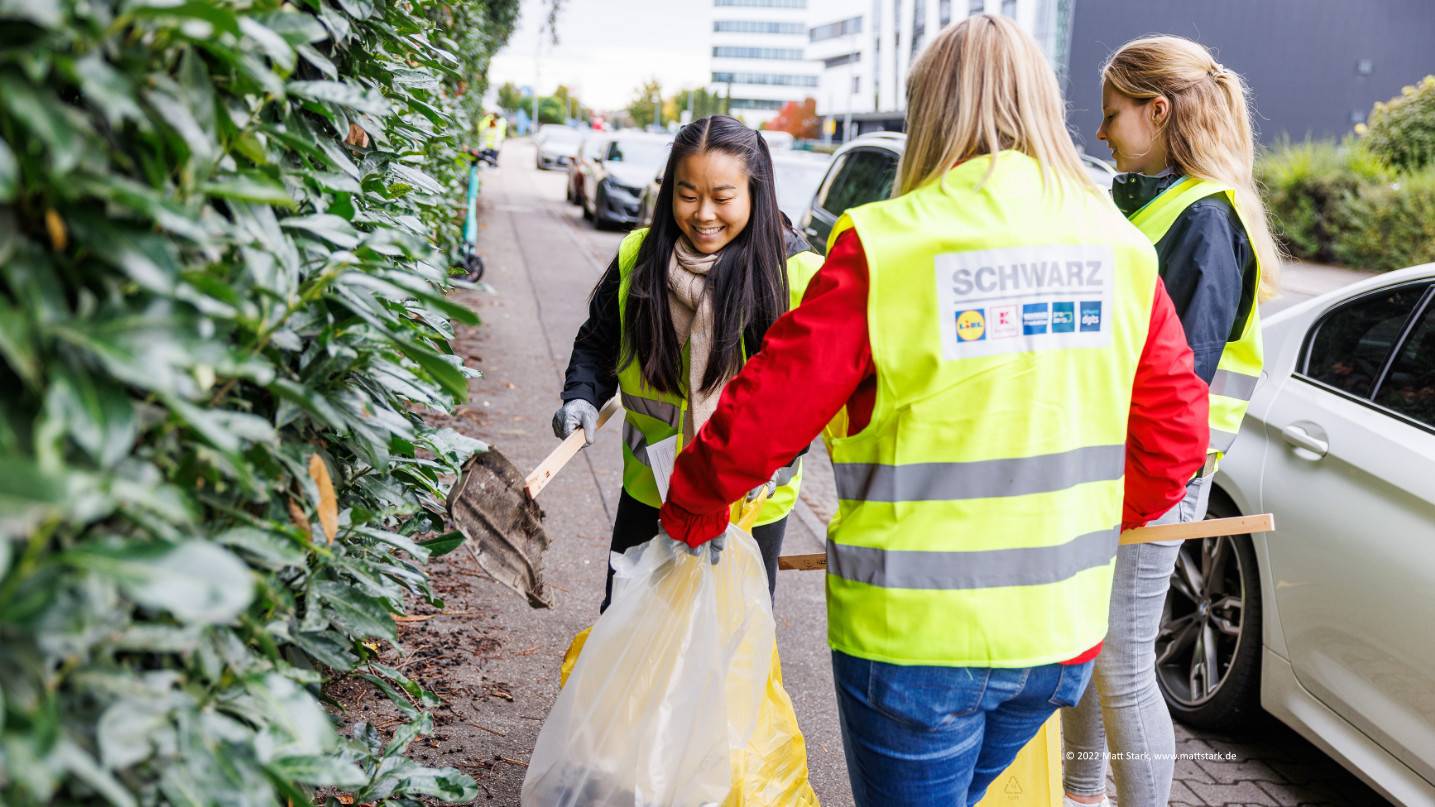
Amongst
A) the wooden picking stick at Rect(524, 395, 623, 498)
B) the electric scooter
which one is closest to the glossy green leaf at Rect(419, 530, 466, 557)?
the wooden picking stick at Rect(524, 395, 623, 498)

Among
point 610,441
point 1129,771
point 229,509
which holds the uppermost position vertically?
point 229,509

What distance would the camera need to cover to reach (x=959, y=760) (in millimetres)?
2094

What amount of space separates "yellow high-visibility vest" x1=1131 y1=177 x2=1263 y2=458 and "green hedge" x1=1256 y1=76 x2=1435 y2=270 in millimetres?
20698

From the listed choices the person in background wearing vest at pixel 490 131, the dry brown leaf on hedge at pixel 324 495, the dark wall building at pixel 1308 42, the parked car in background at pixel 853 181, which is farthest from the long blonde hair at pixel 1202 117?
the dark wall building at pixel 1308 42

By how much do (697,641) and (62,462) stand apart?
5.64 feet

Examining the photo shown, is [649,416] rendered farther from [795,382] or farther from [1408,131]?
[1408,131]

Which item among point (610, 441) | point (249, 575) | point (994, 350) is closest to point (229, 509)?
point (249, 575)

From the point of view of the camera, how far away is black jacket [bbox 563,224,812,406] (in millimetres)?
3162

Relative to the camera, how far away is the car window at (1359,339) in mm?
3723

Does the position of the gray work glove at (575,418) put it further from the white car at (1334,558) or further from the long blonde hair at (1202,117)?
the white car at (1334,558)

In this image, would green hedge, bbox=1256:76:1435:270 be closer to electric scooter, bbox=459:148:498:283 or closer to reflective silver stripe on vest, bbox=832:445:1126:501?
electric scooter, bbox=459:148:498:283

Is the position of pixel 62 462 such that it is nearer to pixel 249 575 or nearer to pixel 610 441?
pixel 249 575

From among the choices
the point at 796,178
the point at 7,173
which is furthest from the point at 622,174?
the point at 7,173

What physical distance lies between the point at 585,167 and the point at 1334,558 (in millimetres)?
20105
